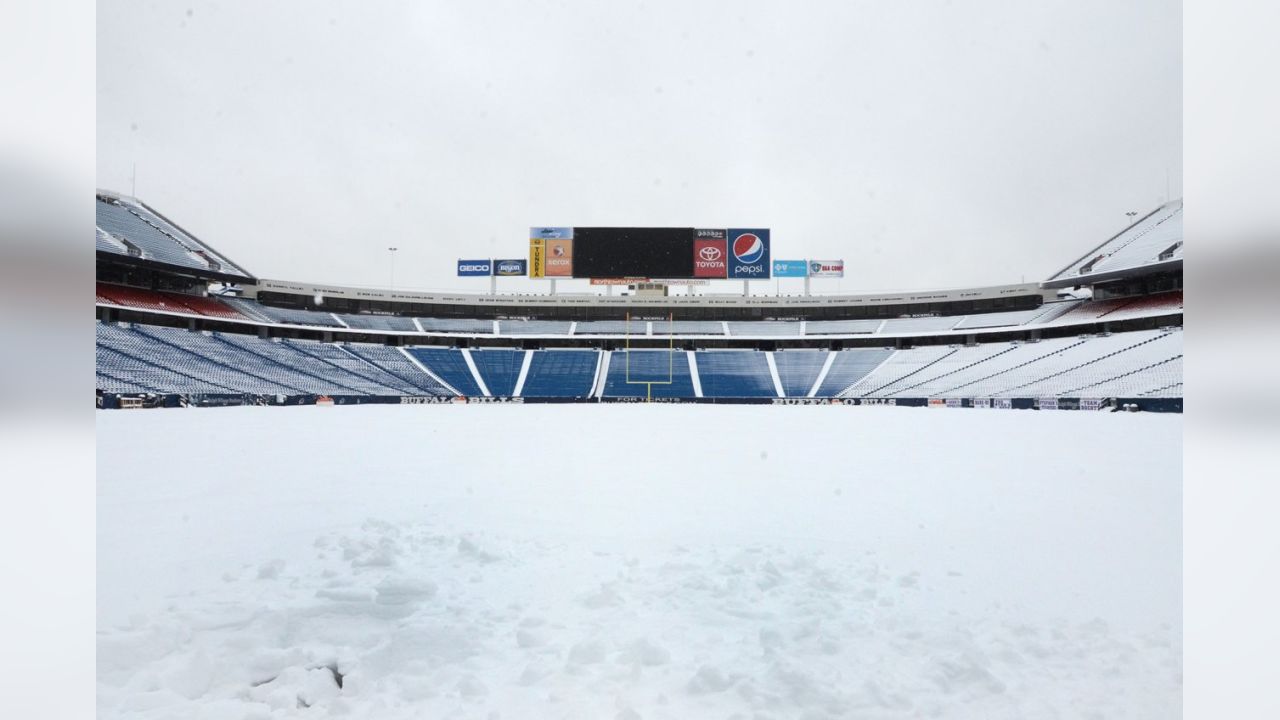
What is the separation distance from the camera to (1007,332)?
33812mm

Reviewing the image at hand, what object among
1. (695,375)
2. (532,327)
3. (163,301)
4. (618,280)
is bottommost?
(695,375)

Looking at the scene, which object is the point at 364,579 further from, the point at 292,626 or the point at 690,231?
the point at 690,231

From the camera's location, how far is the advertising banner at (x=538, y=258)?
35.9m

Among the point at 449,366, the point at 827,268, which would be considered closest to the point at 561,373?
the point at 449,366

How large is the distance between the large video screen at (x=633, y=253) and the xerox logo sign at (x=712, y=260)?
1.37 ft

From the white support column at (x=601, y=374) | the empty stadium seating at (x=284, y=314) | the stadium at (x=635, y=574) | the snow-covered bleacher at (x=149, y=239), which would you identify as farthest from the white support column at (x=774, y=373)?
the snow-covered bleacher at (x=149, y=239)

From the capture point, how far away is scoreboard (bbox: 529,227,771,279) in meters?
35.6

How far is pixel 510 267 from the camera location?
127 feet

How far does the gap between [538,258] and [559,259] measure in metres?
1.46

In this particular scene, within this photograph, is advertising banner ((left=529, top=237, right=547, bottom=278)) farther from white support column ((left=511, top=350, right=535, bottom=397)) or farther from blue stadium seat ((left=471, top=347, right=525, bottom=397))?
blue stadium seat ((left=471, top=347, right=525, bottom=397))

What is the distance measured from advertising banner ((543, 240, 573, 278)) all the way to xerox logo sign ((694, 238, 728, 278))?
8.41 metres

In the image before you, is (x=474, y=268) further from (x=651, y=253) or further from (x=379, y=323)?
(x=651, y=253)
